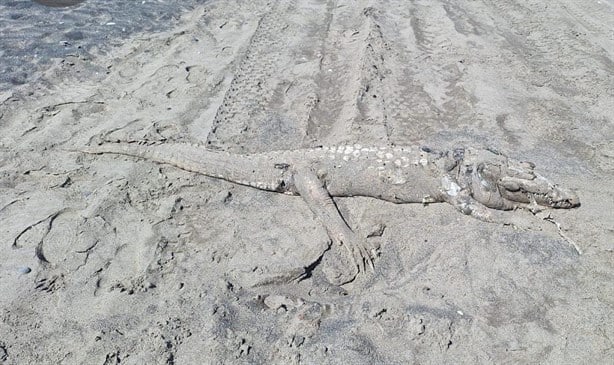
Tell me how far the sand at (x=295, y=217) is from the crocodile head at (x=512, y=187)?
15 centimetres

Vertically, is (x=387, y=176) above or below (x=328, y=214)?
above

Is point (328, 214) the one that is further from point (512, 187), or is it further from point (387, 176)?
point (512, 187)

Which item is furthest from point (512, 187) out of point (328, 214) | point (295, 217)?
point (295, 217)

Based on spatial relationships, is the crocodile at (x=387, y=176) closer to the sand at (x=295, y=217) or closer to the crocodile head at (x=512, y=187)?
the crocodile head at (x=512, y=187)

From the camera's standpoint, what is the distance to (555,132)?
20.3 feet

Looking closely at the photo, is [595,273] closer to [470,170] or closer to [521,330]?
[521,330]

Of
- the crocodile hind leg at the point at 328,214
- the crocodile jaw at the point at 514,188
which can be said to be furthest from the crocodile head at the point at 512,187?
the crocodile hind leg at the point at 328,214

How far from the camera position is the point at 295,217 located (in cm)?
502

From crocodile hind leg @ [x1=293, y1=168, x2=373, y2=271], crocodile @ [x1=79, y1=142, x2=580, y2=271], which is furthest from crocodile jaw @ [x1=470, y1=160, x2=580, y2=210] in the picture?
crocodile hind leg @ [x1=293, y1=168, x2=373, y2=271]

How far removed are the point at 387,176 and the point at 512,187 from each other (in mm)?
1273

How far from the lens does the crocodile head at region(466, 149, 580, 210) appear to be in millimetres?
4922

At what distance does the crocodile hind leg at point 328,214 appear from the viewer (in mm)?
4500

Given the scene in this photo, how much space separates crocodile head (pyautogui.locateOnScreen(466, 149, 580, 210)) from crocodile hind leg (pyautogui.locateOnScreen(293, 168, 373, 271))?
4.72 ft

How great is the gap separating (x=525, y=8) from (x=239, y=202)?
773 centimetres
